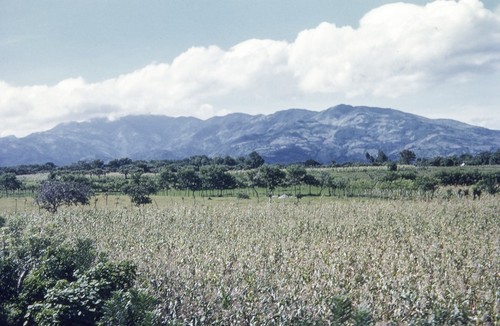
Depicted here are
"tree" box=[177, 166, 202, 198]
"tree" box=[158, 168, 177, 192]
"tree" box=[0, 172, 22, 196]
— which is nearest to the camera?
"tree" box=[0, 172, 22, 196]

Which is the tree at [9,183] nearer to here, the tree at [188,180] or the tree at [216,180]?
the tree at [188,180]

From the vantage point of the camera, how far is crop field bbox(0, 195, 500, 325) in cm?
1227

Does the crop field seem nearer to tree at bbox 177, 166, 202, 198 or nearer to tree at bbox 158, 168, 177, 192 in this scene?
tree at bbox 177, 166, 202, 198

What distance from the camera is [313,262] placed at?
18938 millimetres

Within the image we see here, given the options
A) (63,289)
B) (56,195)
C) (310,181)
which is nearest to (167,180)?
(310,181)

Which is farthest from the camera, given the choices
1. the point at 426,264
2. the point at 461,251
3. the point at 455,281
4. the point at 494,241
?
the point at 494,241

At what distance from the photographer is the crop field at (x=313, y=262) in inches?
483

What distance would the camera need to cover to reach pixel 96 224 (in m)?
31.3

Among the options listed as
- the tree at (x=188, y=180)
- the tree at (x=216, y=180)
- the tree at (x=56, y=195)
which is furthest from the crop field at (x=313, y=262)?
the tree at (x=188, y=180)

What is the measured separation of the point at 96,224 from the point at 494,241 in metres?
27.8

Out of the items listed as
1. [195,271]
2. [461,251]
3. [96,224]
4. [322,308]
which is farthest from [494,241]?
[96,224]

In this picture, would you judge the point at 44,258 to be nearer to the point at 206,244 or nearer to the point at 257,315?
the point at 257,315

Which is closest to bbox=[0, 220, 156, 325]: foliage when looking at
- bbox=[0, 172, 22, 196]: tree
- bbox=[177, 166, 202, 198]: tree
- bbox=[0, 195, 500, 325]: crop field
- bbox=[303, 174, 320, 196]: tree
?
bbox=[0, 195, 500, 325]: crop field

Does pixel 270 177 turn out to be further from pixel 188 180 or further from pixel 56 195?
pixel 56 195
